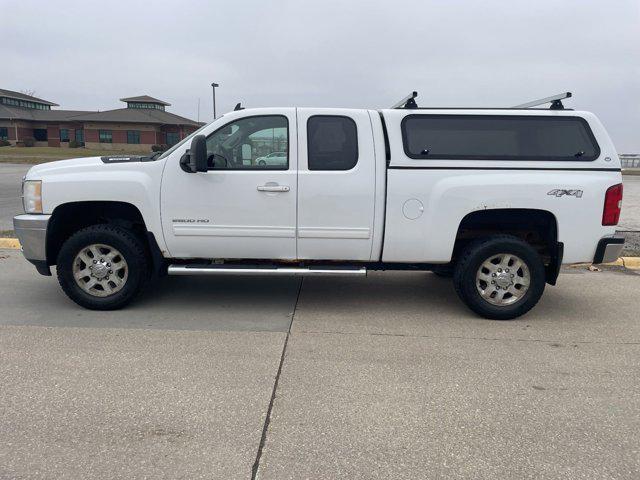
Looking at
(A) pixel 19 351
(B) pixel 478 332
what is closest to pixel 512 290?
(B) pixel 478 332

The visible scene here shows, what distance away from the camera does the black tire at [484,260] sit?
495cm

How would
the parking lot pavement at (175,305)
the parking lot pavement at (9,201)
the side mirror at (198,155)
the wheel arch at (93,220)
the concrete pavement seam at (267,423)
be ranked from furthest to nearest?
the parking lot pavement at (9,201)
the wheel arch at (93,220)
the parking lot pavement at (175,305)
the side mirror at (198,155)
the concrete pavement seam at (267,423)

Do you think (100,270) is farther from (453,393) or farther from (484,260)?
(484,260)

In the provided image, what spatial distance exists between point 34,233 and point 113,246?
74 cm

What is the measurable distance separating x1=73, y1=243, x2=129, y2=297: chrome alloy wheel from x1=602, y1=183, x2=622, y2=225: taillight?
4.56 m

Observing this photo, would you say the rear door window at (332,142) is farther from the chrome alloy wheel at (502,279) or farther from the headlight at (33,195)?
the headlight at (33,195)

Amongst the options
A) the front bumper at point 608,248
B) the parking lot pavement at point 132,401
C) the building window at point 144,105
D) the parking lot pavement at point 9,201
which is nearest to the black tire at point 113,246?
the parking lot pavement at point 132,401

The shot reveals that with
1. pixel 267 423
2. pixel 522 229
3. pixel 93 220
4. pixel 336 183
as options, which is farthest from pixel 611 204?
pixel 93 220

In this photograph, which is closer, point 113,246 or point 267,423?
point 267,423

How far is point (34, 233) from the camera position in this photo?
495 cm

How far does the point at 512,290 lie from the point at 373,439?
2703mm

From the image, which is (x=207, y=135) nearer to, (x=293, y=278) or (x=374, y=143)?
(x=374, y=143)

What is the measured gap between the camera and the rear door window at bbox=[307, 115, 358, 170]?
4930 millimetres

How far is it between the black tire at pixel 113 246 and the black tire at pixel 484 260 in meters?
3.12
